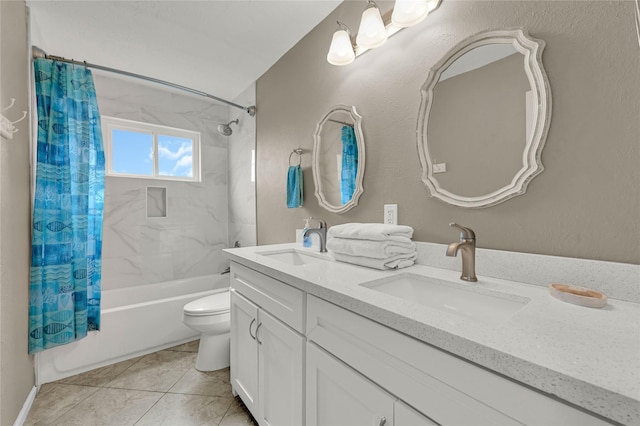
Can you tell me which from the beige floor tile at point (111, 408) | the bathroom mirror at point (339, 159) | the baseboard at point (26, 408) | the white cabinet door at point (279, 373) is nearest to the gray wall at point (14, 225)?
the baseboard at point (26, 408)

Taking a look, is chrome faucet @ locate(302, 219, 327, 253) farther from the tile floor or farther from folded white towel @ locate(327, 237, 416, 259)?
the tile floor

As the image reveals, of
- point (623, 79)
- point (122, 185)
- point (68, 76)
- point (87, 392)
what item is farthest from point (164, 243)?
point (623, 79)

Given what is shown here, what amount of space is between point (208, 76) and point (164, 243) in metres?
1.80

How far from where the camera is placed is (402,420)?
609 millimetres

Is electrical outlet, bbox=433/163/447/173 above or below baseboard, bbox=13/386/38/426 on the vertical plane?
above

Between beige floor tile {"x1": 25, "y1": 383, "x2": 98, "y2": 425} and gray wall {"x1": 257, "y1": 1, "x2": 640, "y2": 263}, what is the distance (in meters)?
2.02

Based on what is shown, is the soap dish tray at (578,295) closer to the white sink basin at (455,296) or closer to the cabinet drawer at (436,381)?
the white sink basin at (455,296)

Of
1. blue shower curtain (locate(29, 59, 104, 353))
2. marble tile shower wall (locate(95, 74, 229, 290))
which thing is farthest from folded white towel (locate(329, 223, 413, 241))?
marble tile shower wall (locate(95, 74, 229, 290))

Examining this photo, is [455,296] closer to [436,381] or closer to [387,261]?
[387,261]

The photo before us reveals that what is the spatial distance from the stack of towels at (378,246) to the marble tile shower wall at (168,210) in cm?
238

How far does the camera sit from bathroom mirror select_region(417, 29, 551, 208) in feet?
2.83

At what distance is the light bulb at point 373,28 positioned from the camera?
1246 mm

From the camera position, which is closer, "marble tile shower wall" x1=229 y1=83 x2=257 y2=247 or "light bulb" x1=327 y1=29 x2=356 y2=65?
"light bulb" x1=327 y1=29 x2=356 y2=65

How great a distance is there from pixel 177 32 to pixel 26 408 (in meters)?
2.57
